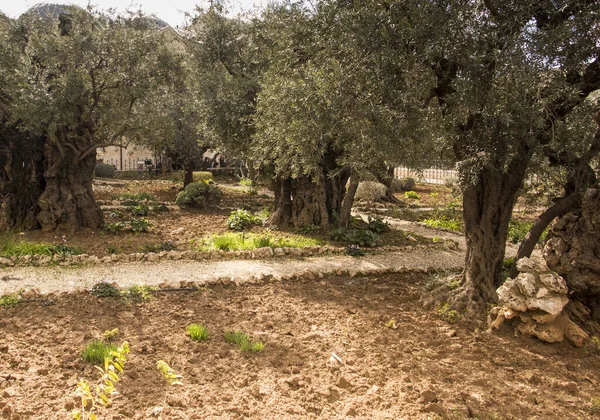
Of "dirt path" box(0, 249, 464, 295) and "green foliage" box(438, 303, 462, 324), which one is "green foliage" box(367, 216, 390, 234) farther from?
"green foliage" box(438, 303, 462, 324)

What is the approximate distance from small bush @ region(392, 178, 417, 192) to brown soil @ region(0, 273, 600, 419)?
16.5 metres

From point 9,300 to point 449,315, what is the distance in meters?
5.57

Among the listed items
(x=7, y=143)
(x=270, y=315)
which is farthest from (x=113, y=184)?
(x=270, y=315)

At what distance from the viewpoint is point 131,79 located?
412 inches

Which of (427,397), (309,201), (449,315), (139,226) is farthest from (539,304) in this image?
(139,226)

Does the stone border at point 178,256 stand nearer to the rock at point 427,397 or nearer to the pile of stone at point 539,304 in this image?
the pile of stone at point 539,304

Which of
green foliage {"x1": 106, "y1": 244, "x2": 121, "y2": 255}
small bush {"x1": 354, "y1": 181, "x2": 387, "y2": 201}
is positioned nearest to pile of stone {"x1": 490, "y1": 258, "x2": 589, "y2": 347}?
green foliage {"x1": 106, "y1": 244, "x2": 121, "y2": 255}

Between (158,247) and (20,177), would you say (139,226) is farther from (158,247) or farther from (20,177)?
(20,177)

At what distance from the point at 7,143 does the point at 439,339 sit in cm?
983

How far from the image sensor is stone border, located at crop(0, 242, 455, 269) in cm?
809

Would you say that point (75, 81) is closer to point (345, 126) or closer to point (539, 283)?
point (345, 126)

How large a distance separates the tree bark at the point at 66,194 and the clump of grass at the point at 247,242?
111 inches

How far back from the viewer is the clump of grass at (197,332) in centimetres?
518

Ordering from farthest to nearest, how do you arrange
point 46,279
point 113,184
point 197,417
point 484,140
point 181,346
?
point 113,184
point 46,279
point 484,140
point 181,346
point 197,417
